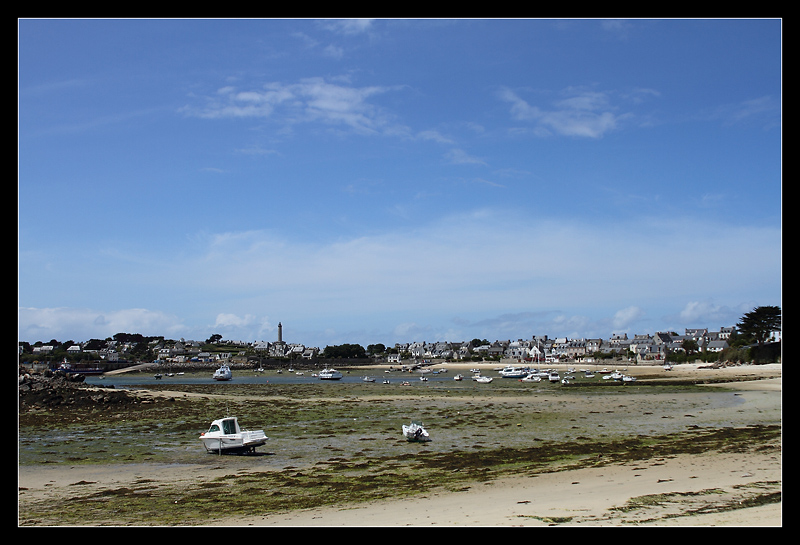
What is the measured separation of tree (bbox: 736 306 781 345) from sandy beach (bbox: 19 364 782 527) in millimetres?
90436

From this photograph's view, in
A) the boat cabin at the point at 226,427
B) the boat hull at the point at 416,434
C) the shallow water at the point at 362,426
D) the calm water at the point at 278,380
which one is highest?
the boat cabin at the point at 226,427

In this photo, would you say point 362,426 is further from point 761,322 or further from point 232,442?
point 761,322

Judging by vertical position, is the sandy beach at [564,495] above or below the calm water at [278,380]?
above

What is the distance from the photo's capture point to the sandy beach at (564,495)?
13125 millimetres

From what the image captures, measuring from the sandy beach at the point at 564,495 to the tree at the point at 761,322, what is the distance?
297 ft

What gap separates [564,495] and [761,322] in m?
103

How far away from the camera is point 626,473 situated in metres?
19.5

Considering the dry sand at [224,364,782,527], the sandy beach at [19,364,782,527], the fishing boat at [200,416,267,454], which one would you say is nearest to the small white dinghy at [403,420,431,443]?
the fishing boat at [200,416,267,454]

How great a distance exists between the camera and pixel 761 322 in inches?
3994

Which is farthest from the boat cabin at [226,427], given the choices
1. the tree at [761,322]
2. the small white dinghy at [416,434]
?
the tree at [761,322]

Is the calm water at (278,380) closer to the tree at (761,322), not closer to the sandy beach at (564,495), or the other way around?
the tree at (761,322)

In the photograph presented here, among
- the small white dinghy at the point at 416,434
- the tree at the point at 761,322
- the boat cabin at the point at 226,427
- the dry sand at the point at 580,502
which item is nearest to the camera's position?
the dry sand at the point at 580,502

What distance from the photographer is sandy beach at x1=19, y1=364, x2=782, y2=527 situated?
13125 millimetres
